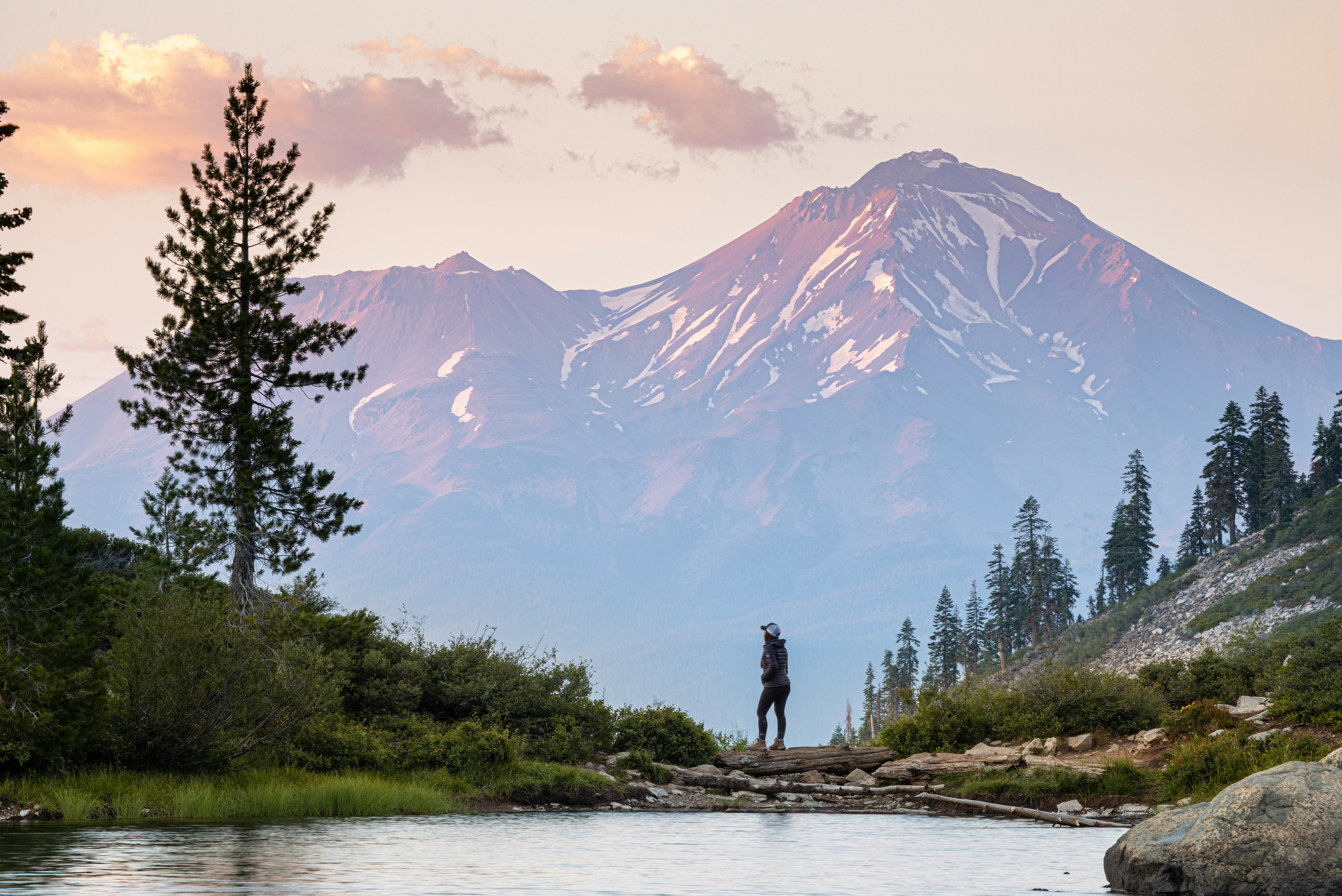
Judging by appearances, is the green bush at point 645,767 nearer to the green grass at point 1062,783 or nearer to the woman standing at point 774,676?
the woman standing at point 774,676

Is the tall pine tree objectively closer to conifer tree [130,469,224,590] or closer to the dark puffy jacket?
conifer tree [130,469,224,590]

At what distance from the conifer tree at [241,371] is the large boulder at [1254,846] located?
25.4 meters

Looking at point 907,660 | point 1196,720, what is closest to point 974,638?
point 907,660

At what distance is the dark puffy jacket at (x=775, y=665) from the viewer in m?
30.0

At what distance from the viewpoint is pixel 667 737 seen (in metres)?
32.0

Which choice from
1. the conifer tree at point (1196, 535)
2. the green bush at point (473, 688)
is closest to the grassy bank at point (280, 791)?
the green bush at point (473, 688)

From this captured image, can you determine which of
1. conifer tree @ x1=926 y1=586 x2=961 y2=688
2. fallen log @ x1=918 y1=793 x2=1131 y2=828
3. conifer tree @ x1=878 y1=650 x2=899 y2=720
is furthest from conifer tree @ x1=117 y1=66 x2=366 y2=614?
conifer tree @ x1=926 y1=586 x2=961 y2=688

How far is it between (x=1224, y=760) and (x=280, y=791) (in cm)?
1871

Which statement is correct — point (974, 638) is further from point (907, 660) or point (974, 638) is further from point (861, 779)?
point (861, 779)

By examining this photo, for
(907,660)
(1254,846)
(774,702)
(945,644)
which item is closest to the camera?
(1254,846)

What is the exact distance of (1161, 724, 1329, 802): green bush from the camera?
73.6ft

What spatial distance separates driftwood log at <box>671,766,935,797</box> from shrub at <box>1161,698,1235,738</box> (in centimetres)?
587

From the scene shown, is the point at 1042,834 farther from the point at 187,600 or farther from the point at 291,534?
the point at 291,534

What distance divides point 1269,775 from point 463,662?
20.9 metres
